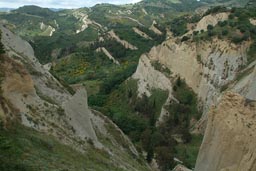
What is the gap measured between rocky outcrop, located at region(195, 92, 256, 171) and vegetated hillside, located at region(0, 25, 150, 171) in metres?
7.36

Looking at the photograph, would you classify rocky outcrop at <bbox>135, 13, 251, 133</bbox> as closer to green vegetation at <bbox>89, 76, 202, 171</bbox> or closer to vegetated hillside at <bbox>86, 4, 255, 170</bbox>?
vegetated hillside at <bbox>86, 4, 255, 170</bbox>

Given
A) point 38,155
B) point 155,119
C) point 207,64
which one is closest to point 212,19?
point 207,64

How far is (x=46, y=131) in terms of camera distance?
28.5 m

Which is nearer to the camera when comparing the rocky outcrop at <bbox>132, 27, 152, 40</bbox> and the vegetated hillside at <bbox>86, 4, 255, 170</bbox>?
the vegetated hillside at <bbox>86, 4, 255, 170</bbox>

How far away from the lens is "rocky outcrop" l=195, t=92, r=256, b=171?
2525 cm

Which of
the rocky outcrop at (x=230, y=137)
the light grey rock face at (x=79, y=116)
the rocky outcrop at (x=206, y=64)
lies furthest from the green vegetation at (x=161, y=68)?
the rocky outcrop at (x=230, y=137)

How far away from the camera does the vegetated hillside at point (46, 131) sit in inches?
873

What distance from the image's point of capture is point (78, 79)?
387 ft

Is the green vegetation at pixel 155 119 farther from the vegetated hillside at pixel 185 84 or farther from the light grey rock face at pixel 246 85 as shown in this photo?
the light grey rock face at pixel 246 85

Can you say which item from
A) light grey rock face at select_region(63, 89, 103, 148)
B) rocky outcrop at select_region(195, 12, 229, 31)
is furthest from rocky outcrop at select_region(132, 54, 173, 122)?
light grey rock face at select_region(63, 89, 103, 148)

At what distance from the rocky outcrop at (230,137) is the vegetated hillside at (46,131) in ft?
24.2

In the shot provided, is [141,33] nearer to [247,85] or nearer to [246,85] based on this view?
[246,85]

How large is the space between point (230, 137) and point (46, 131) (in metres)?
12.1

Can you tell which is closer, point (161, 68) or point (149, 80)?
point (161, 68)
